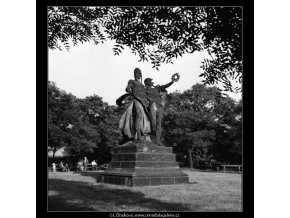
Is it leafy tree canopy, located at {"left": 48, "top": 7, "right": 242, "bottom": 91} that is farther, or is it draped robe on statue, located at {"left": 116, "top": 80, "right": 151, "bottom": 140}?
draped robe on statue, located at {"left": 116, "top": 80, "right": 151, "bottom": 140}

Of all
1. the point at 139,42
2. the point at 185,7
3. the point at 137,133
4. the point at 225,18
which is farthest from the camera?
the point at 137,133

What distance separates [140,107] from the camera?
13.9 meters

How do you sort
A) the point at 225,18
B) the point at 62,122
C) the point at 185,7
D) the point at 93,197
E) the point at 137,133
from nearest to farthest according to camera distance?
the point at 225,18
the point at 185,7
the point at 93,197
the point at 137,133
the point at 62,122

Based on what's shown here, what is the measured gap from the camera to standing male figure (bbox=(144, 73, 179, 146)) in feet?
46.8

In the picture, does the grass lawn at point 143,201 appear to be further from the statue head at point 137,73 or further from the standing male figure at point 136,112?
the statue head at point 137,73

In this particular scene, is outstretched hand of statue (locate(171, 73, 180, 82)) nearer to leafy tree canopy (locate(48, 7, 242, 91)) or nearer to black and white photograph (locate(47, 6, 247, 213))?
black and white photograph (locate(47, 6, 247, 213))

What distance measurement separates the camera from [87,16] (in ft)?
24.6

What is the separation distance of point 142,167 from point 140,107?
245 centimetres

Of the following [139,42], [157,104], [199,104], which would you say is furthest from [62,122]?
[139,42]

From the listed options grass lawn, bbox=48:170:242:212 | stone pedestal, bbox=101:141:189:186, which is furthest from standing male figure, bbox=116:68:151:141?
grass lawn, bbox=48:170:242:212

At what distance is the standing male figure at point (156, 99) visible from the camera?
1427cm
